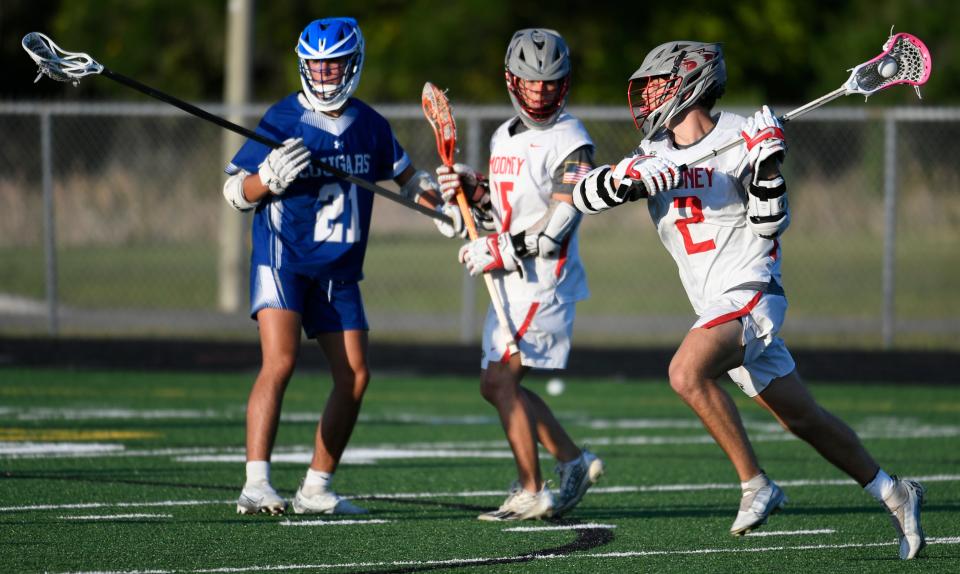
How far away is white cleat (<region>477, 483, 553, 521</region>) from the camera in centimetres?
670

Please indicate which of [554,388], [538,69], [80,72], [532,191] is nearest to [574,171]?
[532,191]

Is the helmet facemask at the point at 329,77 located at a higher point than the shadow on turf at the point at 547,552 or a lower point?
higher

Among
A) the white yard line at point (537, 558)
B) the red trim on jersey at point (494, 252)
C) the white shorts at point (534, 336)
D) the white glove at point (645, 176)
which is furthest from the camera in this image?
the white shorts at point (534, 336)

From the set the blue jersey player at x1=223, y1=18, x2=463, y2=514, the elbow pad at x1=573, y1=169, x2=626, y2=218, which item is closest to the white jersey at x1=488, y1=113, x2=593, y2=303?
the blue jersey player at x1=223, y1=18, x2=463, y2=514

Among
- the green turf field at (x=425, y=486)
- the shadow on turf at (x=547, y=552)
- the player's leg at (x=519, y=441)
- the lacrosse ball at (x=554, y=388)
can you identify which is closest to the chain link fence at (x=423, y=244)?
the lacrosse ball at (x=554, y=388)

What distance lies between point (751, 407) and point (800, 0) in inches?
1046

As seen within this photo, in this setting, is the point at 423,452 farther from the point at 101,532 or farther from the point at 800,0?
the point at 800,0

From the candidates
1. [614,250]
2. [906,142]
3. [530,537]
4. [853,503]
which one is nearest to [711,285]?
[530,537]

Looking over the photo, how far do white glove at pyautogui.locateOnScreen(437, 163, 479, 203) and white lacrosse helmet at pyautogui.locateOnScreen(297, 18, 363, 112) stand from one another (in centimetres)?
58

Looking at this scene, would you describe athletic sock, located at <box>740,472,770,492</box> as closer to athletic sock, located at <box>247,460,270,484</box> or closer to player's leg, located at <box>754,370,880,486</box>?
player's leg, located at <box>754,370,880,486</box>

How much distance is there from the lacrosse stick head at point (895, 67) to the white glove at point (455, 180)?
184 centimetres

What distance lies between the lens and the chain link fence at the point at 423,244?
1549cm

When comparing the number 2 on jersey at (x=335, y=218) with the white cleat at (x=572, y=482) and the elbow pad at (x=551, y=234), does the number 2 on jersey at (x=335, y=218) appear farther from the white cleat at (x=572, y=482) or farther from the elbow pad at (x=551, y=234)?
the white cleat at (x=572, y=482)

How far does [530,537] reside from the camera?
6.29 m
